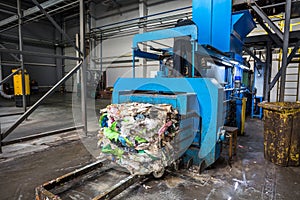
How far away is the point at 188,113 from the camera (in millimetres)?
2160

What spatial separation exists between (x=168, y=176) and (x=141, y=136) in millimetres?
842

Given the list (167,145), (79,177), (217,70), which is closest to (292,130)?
(167,145)

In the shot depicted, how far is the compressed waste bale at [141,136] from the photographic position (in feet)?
6.06

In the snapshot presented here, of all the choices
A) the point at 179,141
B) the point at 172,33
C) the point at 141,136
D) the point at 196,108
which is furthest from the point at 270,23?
the point at 141,136

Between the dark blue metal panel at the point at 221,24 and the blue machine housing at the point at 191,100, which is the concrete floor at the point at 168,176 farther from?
the dark blue metal panel at the point at 221,24

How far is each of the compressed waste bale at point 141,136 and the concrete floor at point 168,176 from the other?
33 centimetres

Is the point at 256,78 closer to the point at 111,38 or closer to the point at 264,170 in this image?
the point at 264,170

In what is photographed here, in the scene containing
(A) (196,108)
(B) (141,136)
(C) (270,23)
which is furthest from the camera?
(C) (270,23)

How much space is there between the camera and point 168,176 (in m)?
2.32

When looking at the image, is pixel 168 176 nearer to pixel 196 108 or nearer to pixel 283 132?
pixel 196 108

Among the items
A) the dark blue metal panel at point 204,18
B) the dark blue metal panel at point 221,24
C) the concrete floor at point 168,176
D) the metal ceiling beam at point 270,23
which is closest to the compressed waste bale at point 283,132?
the concrete floor at point 168,176

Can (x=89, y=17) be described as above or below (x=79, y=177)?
above

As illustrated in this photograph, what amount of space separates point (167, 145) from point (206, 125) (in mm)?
693

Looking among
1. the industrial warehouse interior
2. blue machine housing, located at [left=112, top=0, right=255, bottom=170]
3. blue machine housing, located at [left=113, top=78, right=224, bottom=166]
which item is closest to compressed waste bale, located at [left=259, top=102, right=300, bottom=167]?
the industrial warehouse interior
